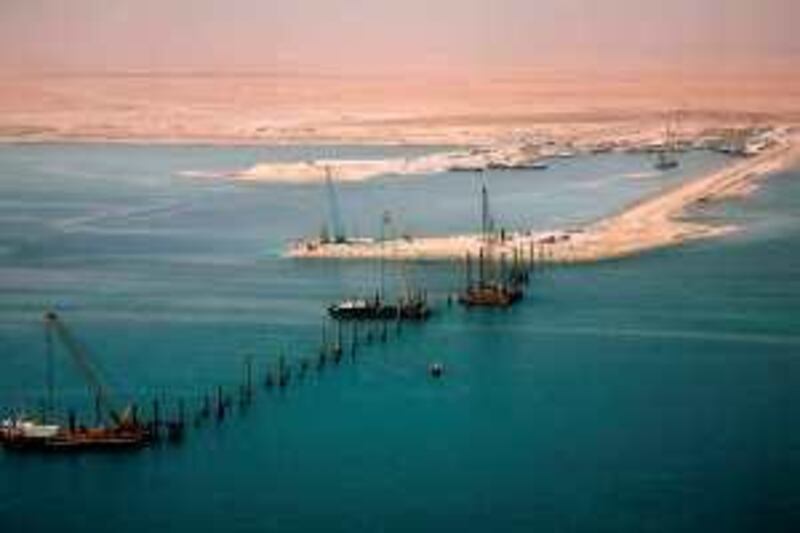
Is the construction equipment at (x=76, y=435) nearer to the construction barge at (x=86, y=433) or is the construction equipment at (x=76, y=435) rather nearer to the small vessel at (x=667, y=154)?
the construction barge at (x=86, y=433)

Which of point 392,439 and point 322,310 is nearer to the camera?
point 392,439

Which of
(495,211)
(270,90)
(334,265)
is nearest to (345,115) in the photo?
(270,90)

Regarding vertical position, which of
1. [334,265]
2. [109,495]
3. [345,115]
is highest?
[345,115]

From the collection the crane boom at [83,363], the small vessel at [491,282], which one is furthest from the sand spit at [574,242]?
the crane boom at [83,363]

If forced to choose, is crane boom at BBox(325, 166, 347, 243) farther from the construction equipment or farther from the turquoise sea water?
the construction equipment

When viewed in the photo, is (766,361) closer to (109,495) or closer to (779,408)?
(779,408)

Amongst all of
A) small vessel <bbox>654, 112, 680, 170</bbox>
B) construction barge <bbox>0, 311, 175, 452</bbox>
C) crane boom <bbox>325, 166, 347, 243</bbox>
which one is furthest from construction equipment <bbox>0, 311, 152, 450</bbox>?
small vessel <bbox>654, 112, 680, 170</bbox>

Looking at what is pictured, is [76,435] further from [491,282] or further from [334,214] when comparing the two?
[334,214]
